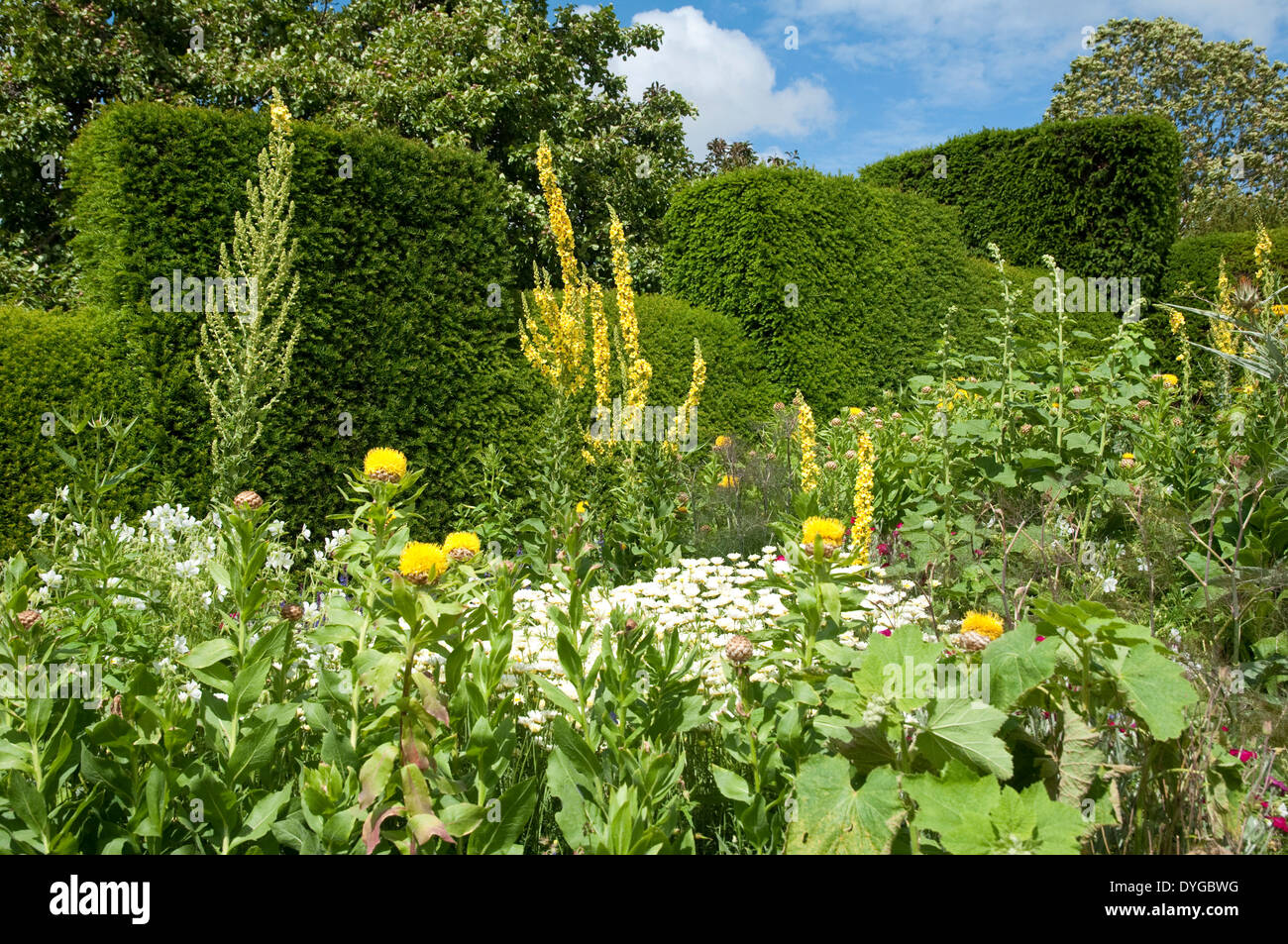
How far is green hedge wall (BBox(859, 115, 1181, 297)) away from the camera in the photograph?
12656 millimetres

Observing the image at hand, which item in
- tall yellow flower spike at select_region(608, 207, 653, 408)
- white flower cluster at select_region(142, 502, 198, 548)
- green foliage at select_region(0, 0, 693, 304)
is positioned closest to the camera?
white flower cluster at select_region(142, 502, 198, 548)

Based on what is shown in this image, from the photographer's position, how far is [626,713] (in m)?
1.61

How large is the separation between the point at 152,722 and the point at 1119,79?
36517 millimetres

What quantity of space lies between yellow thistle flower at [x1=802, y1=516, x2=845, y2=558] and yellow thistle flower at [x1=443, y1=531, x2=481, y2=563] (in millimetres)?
741

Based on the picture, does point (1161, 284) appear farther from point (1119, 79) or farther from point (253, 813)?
point (1119, 79)

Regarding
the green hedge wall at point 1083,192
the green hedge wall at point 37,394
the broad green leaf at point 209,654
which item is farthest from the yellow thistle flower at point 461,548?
the green hedge wall at point 1083,192

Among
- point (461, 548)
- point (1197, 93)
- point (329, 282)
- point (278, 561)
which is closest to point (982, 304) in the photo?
point (329, 282)

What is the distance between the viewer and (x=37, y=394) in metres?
4.65

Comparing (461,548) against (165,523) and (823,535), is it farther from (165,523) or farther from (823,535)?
(165,523)

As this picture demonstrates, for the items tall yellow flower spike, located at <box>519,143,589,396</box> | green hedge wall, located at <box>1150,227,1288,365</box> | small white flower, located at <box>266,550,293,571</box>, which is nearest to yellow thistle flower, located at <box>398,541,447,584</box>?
small white flower, located at <box>266,550,293,571</box>

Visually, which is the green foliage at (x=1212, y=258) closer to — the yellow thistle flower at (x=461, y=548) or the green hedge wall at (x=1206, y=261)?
the green hedge wall at (x=1206, y=261)

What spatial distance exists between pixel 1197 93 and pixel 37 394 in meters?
36.7

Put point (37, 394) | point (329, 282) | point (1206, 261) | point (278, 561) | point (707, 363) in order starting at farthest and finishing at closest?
point (1206, 261)
point (707, 363)
point (329, 282)
point (37, 394)
point (278, 561)

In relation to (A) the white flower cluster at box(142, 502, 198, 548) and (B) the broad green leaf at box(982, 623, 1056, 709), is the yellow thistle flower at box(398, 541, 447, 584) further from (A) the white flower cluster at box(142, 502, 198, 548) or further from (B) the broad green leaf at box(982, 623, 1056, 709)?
(A) the white flower cluster at box(142, 502, 198, 548)
